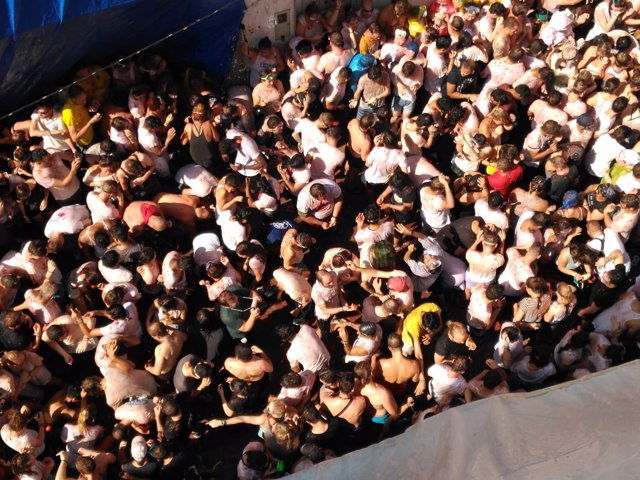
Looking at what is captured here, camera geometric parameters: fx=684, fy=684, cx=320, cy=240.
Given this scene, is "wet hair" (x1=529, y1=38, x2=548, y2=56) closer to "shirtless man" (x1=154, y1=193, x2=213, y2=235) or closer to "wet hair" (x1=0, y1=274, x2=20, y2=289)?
"shirtless man" (x1=154, y1=193, x2=213, y2=235)

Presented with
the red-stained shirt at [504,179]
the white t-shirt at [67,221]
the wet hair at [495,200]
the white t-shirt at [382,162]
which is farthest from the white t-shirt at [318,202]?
the white t-shirt at [67,221]

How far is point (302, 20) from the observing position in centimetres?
1004

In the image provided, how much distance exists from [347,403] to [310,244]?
1.93 m

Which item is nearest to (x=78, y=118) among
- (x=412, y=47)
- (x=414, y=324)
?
(x=412, y=47)

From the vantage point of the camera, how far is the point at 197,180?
8.42 metres

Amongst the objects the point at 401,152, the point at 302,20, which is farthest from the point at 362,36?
the point at 401,152

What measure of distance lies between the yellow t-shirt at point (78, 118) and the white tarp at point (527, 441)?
532cm

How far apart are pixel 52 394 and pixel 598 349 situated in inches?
231

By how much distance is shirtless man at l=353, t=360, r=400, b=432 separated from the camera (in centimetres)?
686

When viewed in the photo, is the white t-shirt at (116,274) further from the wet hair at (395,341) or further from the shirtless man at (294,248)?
the wet hair at (395,341)

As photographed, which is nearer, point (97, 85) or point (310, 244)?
point (310, 244)

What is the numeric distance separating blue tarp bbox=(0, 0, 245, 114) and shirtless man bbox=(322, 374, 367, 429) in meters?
5.18

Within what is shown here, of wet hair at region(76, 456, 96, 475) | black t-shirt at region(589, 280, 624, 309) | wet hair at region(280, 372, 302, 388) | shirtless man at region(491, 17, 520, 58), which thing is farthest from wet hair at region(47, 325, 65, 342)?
shirtless man at region(491, 17, 520, 58)

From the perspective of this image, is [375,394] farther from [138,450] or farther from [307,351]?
Answer: [138,450]
